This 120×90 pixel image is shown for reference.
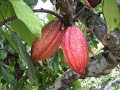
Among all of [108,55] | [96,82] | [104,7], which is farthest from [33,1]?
[96,82]

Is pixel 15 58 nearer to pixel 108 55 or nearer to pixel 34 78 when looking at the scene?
pixel 108 55

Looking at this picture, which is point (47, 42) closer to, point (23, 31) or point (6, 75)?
point (23, 31)

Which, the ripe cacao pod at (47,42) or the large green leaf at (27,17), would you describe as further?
the ripe cacao pod at (47,42)

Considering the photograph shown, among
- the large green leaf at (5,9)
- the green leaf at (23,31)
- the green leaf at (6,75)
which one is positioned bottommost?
the green leaf at (6,75)

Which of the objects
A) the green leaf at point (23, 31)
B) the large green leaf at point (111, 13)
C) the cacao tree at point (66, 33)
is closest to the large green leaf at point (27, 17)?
the cacao tree at point (66, 33)

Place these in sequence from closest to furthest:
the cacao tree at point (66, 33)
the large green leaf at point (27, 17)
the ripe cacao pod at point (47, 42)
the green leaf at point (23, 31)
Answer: the large green leaf at point (27, 17)
the cacao tree at point (66, 33)
the ripe cacao pod at point (47, 42)
the green leaf at point (23, 31)

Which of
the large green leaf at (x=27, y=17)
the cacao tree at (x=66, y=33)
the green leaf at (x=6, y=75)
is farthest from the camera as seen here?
the green leaf at (x=6, y=75)

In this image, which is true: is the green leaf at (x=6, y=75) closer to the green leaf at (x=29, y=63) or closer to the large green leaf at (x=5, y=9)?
the large green leaf at (x=5, y=9)

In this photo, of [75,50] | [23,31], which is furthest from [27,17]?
[23,31]
